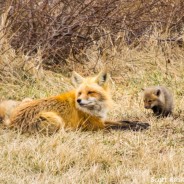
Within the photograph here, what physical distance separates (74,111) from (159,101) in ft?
5.31

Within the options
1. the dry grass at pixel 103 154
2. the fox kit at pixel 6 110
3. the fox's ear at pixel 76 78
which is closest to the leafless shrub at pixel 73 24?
the dry grass at pixel 103 154

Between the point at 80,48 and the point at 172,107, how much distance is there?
304 centimetres

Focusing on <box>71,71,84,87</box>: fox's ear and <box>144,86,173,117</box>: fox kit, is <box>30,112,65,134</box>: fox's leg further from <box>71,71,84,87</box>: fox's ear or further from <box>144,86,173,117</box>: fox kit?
<box>144,86,173,117</box>: fox kit

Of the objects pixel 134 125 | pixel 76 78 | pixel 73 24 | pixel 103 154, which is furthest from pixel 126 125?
pixel 73 24

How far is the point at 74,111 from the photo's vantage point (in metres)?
6.96

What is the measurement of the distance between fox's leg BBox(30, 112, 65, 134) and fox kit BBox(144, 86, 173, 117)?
176cm

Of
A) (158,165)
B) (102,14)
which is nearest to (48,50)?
(102,14)

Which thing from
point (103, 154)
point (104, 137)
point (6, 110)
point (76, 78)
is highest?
point (76, 78)

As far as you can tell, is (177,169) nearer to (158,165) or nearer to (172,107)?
(158,165)

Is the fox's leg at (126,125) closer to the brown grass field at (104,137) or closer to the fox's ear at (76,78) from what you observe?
the brown grass field at (104,137)

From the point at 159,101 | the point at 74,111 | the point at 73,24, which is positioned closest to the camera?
the point at 74,111

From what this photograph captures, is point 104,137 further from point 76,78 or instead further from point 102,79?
point 76,78

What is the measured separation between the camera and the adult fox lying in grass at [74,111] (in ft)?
22.1

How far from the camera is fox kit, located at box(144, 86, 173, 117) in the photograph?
7.90 meters
